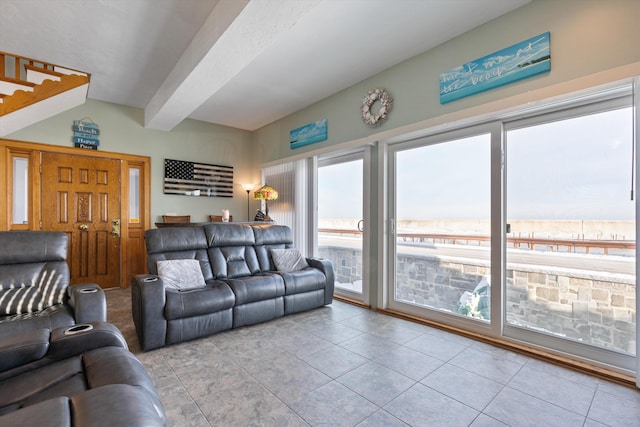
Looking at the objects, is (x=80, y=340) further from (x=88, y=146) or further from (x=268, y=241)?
(x=88, y=146)

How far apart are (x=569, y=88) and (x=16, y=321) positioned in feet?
13.9

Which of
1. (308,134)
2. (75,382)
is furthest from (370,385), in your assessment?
(308,134)

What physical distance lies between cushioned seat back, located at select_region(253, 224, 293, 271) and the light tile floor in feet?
3.71

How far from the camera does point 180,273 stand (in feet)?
9.87

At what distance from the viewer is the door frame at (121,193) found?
3.83 m

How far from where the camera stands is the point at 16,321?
6.21 ft

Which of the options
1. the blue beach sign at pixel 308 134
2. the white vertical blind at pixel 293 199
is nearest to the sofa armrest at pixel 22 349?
the white vertical blind at pixel 293 199

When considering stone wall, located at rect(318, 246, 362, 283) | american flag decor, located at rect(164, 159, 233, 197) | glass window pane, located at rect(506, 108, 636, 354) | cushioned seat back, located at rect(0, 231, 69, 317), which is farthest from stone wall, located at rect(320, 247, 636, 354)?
american flag decor, located at rect(164, 159, 233, 197)

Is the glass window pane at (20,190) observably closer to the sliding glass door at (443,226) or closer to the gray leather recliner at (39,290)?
the gray leather recliner at (39,290)

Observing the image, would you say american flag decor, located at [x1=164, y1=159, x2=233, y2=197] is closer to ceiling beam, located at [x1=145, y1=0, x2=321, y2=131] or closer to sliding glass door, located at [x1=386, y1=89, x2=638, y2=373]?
ceiling beam, located at [x1=145, y1=0, x2=321, y2=131]

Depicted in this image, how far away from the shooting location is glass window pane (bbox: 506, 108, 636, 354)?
7.18ft

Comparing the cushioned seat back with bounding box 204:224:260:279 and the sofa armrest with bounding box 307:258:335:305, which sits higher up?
the cushioned seat back with bounding box 204:224:260:279

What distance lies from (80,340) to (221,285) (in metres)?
1.60

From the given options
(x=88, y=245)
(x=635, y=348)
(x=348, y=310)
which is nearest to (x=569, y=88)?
(x=635, y=348)
